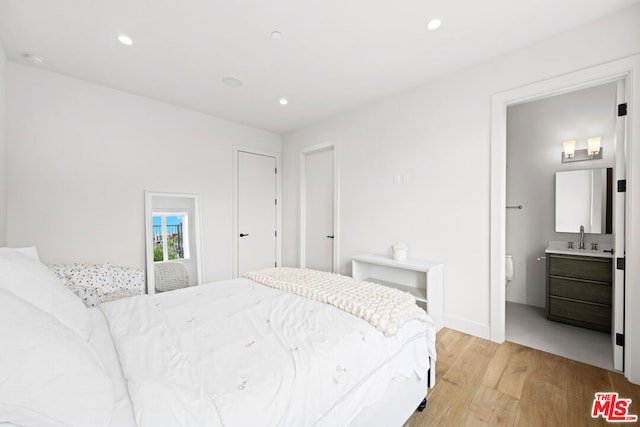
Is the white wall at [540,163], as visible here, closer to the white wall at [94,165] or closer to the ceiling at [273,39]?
the ceiling at [273,39]

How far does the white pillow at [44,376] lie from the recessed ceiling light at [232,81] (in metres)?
2.67

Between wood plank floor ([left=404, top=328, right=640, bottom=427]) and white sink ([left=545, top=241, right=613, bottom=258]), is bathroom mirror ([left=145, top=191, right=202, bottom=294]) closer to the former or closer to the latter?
wood plank floor ([left=404, top=328, right=640, bottom=427])

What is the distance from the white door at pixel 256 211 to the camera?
425 centimetres

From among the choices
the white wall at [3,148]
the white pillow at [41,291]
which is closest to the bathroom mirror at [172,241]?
the white wall at [3,148]

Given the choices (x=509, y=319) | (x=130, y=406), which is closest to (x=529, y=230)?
(x=509, y=319)

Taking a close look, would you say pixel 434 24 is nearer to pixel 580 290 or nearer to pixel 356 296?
pixel 356 296

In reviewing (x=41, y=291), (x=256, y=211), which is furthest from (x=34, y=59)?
(x=256, y=211)

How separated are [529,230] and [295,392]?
3.78 metres

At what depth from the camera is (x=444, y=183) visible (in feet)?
9.47

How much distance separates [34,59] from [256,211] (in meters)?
2.89

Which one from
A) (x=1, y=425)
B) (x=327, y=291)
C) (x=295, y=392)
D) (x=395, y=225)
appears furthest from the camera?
(x=395, y=225)

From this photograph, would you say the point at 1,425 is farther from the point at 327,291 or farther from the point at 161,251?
the point at 161,251

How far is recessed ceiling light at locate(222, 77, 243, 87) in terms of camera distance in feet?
9.52

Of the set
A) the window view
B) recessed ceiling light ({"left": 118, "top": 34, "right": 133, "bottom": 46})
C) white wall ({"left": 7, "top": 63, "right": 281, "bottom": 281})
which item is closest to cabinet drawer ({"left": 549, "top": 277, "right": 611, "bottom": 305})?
white wall ({"left": 7, "top": 63, "right": 281, "bottom": 281})
